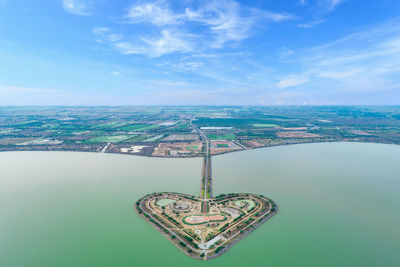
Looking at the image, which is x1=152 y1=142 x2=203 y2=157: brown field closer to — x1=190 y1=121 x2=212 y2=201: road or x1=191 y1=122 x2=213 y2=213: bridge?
x1=190 y1=121 x2=212 y2=201: road

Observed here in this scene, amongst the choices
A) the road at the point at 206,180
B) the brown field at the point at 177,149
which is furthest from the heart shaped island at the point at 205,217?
the brown field at the point at 177,149

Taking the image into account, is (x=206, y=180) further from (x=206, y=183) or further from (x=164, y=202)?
(x=164, y=202)

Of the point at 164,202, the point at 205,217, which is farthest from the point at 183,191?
the point at 205,217

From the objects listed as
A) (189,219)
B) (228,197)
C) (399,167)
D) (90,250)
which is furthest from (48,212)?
(399,167)

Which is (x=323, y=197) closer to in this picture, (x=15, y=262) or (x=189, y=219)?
(x=189, y=219)

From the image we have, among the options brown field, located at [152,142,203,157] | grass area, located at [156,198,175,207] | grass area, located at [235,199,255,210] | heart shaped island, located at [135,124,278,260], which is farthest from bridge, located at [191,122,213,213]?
brown field, located at [152,142,203,157]

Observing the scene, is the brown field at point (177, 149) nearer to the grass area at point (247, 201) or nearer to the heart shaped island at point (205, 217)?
the heart shaped island at point (205, 217)
